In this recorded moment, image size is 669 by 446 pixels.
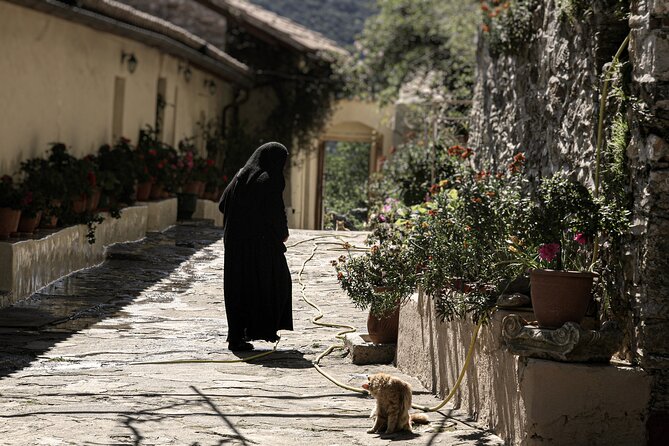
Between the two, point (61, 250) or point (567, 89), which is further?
point (61, 250)

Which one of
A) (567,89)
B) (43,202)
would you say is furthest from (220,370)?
(43,202)

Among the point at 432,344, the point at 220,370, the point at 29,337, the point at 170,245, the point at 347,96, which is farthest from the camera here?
the point at 347,96

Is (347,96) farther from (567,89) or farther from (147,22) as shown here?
(567,89)

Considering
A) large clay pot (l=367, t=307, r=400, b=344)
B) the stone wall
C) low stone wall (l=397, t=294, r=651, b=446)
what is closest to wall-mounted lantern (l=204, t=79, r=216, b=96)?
the stone wall

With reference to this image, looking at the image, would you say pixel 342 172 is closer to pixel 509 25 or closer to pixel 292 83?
pixel 292 83

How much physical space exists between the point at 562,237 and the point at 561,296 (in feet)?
2.20

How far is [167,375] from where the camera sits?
7.69m

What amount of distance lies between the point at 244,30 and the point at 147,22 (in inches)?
366

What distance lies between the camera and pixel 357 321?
10133mm

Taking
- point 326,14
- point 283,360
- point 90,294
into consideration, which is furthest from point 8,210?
point 326,14

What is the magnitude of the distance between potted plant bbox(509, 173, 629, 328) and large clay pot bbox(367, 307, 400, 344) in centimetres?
226

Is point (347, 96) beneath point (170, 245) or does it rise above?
above

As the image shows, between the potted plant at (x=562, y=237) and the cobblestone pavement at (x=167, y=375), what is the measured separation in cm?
80

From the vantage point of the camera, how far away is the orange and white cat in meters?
6.12
